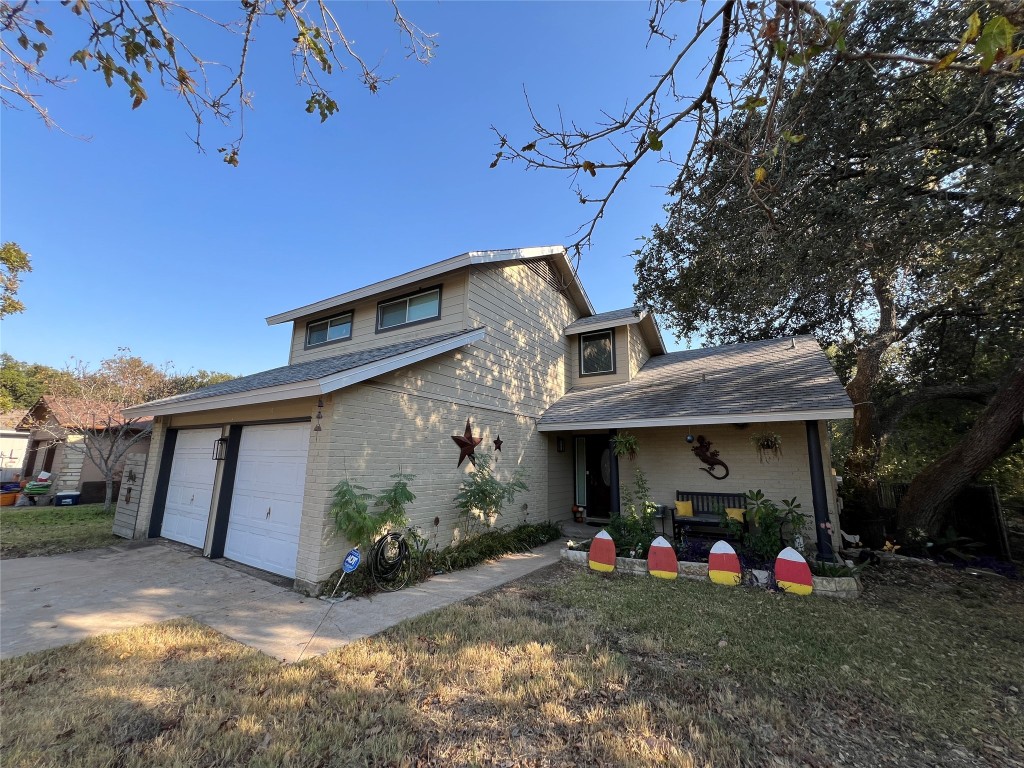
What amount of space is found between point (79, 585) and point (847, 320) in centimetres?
1963

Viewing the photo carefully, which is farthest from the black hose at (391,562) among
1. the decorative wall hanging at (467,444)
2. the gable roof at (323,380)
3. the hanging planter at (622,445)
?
the hanging planter at (622,445)

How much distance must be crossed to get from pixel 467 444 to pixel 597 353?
19.0ft

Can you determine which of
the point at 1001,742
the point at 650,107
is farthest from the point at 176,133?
the point at 1001,742

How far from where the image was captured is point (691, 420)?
307 inches

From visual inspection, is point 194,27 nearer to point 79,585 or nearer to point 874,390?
point 79,585

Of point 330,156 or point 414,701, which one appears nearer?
point 414,701

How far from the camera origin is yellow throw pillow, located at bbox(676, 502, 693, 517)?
8.55m

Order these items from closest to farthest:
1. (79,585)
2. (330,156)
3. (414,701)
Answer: (414,701) < (79,585) < (330,156)

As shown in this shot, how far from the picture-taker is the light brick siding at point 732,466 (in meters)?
8.05

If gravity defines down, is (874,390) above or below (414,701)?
above

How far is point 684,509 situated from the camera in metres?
8.60

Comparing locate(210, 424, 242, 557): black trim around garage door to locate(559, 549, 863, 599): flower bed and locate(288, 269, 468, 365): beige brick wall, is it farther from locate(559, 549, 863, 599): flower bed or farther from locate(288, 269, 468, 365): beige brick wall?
locate(559, 549, 863, 599): flower bed

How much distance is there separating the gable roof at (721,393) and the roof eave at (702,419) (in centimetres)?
1

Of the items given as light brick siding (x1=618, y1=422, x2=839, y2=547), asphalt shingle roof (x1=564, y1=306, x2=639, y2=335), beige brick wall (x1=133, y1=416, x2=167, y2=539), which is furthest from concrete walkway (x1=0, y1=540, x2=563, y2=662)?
asphalt shingle roof (x1=564, y1=306, x2=639, y2=335)
